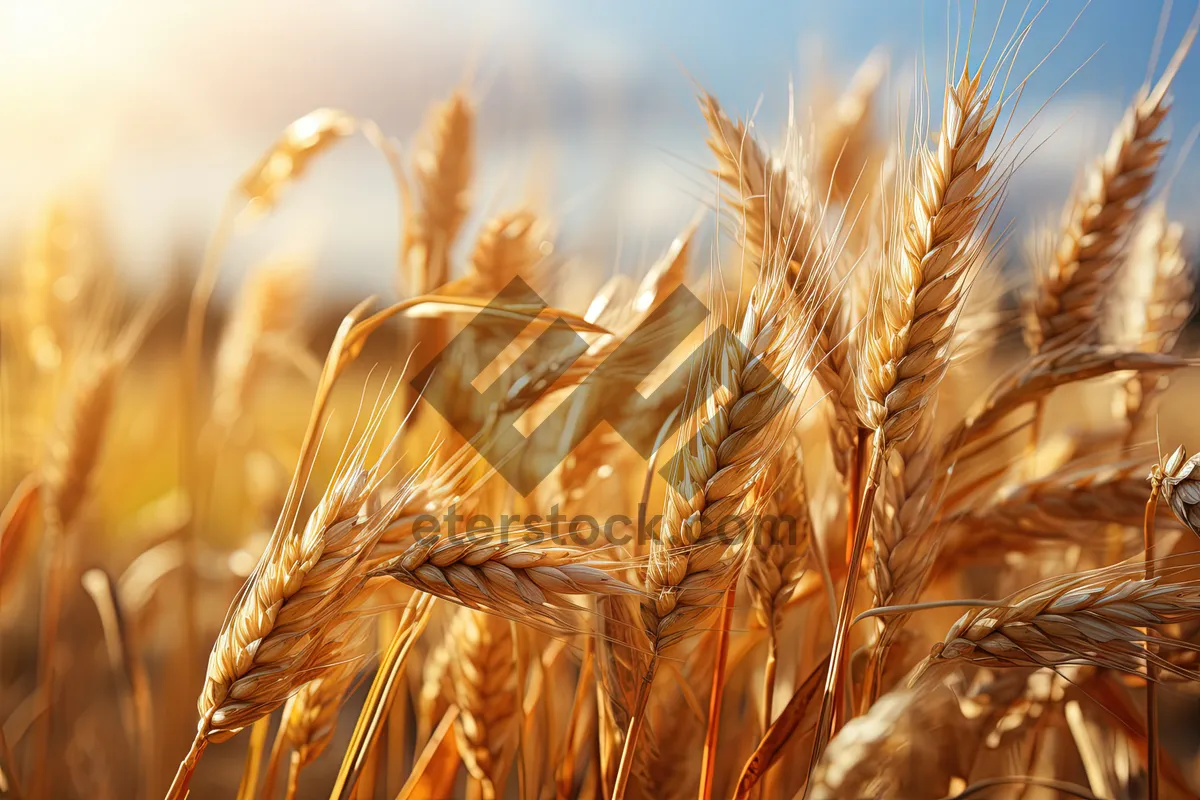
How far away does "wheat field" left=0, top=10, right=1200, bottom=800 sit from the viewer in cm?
63

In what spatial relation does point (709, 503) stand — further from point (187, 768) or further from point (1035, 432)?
point (1035, 432)

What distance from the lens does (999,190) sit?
2.29 feet

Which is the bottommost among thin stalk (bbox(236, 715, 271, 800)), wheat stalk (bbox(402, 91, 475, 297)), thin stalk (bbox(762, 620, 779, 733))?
thin stalk (bbox(236, 715, 271, 800))

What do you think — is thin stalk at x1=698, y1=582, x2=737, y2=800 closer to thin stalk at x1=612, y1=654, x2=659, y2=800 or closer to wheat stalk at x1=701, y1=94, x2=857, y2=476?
thin stalk at x1=612, y1=654, x2=659, y2=800

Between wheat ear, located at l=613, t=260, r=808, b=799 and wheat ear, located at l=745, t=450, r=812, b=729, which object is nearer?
wheat ear, located at l=613, t=260, r=808, b=799

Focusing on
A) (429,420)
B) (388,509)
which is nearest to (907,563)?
(388,509)

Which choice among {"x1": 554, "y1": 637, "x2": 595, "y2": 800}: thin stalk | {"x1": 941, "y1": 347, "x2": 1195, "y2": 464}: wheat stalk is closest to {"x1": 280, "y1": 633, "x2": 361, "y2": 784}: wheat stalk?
{"x1": 554, "y1": 637, "x2": 595, "y2": 800}: thin stalk

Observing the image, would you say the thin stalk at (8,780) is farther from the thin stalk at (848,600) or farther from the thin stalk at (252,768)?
the thin stalk at (848,600)

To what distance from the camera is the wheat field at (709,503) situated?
0.63m

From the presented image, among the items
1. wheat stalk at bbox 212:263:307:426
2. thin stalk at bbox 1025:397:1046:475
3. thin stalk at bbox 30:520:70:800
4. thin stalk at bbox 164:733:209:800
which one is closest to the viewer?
thin stalk at bbox 164:733:209:800

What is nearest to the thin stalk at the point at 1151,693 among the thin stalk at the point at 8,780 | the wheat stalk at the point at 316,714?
the wheat stalk at the point at 316,714

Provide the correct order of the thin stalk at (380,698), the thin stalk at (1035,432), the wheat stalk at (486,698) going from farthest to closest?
the thin stalk at (1035,432) < the wheat stalk at (486,698) < the thin stalk at (380,698)

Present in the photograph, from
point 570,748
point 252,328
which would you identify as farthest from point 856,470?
point 252,328

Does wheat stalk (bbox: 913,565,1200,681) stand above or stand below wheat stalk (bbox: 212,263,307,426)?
below
